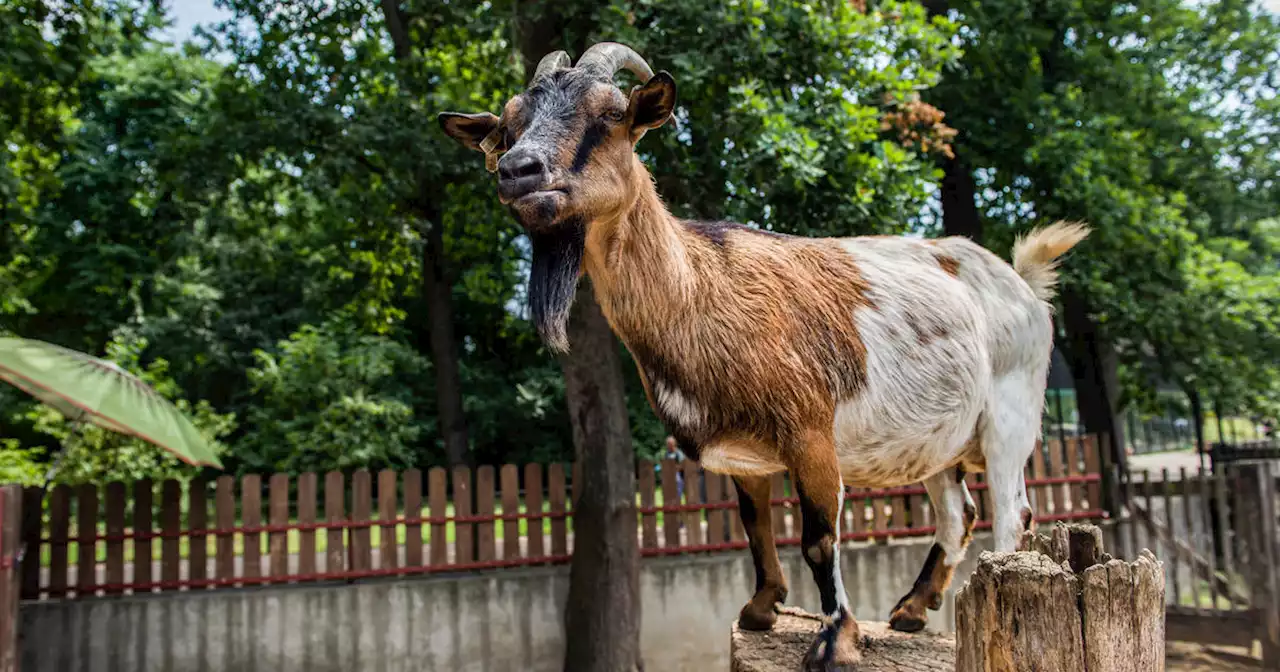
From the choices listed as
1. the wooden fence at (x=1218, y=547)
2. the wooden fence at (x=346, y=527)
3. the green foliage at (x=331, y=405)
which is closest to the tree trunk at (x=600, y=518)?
the wooden fence at (x=346, y=527)

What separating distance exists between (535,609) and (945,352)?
228 inches

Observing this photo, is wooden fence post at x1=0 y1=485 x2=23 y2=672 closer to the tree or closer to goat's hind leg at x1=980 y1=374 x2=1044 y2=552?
goat's hind leg at x1=980 y1=374 x2=1044 y2=552

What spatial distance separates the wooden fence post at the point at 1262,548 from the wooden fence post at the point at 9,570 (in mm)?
10959

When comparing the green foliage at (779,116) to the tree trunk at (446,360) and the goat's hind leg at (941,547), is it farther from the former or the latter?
the tree trunk at (446,360)

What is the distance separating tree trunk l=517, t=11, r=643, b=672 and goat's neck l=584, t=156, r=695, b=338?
4.58 meters

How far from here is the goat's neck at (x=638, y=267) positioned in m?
2.77

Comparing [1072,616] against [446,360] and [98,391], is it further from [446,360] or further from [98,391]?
[446,360]

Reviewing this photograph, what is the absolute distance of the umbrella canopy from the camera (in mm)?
6254

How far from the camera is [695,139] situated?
6.95 metres

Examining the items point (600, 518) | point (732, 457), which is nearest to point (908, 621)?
point (732, 457)

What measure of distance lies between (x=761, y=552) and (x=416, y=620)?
16.8 feet

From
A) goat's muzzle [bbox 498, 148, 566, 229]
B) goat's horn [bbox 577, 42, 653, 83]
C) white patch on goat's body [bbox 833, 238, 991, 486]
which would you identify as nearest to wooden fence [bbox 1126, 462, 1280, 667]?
white patch on goat's body [bbox 833, 238, 991, 486]

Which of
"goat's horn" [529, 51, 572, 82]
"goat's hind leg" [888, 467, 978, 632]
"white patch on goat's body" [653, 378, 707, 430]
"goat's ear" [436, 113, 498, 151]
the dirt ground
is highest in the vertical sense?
"goat's horn" [529, 51, 572, 82]

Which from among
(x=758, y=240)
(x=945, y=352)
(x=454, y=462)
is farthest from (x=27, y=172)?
(x=945, y=352)
